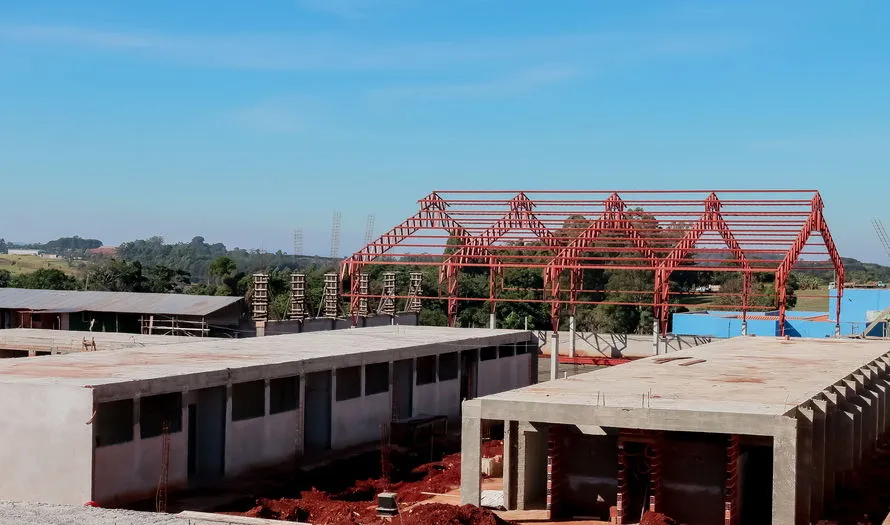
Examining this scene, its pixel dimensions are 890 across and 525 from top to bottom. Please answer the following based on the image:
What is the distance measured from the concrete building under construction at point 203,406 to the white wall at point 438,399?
0.19 ft

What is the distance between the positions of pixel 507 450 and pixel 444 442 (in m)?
11.6

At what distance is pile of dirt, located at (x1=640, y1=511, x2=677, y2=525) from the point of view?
61.3 ft

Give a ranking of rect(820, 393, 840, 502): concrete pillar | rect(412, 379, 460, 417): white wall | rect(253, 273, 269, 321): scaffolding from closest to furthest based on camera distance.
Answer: rect(820, 393, 840, 502): concrete pillar
rect(412, 379, 460, 417): white wall
rect(253, 273, 269, 321): scaffolding

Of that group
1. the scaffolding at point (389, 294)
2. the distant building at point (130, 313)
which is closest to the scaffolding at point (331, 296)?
the scaffolding at point (389, 294)

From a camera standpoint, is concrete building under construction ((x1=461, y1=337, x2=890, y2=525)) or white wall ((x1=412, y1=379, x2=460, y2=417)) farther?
white wall ((x1=412, y1=379, x2=460, y2=417))

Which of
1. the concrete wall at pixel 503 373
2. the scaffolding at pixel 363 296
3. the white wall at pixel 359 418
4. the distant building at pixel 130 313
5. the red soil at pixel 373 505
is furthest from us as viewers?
the scaffolding at pixel 363 296

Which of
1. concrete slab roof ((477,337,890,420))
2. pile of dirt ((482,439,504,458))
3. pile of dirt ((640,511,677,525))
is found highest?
concrete slab roof ((477,337,890,420))

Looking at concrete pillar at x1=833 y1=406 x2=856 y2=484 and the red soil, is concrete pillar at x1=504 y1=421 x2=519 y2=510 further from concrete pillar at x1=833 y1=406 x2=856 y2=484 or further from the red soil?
concrete pillar at x1=833 y1=406 x2=856 y2=484

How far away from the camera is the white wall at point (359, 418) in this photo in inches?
1158

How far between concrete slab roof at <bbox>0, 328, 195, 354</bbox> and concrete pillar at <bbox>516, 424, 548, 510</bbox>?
1547 centimetres

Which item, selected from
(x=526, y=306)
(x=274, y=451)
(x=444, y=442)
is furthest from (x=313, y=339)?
(x=526, y=306)

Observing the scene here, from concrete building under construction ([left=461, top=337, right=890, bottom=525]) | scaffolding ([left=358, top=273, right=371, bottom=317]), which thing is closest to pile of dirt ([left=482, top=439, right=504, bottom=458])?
concrete building under construction ([left=461, top=337, right=890, bottom=525])

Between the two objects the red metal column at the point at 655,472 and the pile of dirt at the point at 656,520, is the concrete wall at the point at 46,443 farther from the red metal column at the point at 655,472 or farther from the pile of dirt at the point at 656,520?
the red metal column at the point at 655,472

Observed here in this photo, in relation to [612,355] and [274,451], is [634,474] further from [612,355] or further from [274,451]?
[612,355]
